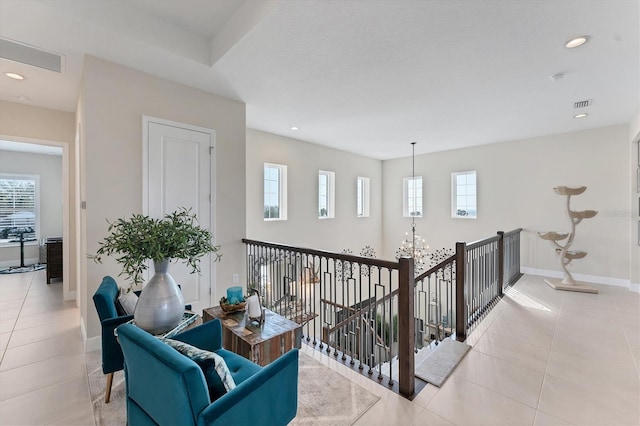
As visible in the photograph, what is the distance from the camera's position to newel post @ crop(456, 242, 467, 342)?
307 centimetres

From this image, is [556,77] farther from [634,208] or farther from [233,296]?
[233,296]

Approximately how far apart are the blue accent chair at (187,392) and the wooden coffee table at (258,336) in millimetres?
406

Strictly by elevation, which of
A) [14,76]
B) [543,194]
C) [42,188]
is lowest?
[543,194]

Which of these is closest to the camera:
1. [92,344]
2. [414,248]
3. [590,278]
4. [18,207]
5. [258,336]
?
[258,336]

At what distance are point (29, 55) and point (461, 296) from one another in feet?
16.6

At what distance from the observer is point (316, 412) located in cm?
192

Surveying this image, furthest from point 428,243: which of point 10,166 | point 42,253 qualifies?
point 10,166

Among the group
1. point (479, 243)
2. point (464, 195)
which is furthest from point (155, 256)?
point (464, 195)

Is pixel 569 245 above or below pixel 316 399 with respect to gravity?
above

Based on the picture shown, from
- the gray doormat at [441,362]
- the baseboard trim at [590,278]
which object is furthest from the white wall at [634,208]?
the gray doormat at [441,362]

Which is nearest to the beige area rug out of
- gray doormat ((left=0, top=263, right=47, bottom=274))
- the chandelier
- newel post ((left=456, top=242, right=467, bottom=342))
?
newel post ((left=456, top=242, right=467, bottom=342))

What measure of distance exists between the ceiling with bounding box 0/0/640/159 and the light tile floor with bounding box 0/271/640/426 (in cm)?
286

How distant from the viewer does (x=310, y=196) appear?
21.5 ft

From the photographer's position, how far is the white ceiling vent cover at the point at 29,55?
2.51 meters
